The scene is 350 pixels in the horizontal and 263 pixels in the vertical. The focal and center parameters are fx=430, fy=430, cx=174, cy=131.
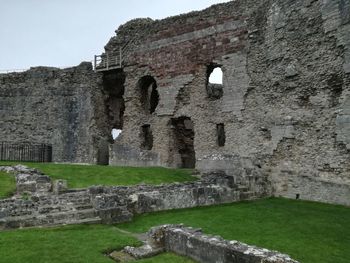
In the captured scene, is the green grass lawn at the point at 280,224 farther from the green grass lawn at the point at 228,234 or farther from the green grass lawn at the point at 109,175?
the green grass lawn at the point at 109,175

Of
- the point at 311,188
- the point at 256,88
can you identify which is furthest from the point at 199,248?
the point at 256,88

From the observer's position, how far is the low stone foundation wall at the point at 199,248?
6.51 metres

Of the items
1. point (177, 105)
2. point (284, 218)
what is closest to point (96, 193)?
Result: point (284, 218)

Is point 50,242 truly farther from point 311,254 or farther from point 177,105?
point 177,105

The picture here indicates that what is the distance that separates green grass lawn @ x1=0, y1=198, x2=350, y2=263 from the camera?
794cm

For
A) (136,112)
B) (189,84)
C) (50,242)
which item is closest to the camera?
(50,242)

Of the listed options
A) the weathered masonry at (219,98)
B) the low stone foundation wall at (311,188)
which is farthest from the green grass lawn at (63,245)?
the low stone foundation wall at (311,188)

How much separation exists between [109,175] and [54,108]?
11.9 metres

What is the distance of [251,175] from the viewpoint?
655 inches

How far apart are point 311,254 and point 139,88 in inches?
724

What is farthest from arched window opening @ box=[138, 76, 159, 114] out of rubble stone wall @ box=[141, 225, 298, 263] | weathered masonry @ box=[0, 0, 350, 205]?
rubble stone wall @ box=[141, 225, 298, 263]

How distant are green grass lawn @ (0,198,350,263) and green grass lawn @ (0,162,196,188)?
395cm

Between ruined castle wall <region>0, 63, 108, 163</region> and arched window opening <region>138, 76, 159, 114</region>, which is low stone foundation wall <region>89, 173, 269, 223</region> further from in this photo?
ruined castle wall <region>0, 63, 108, 163</region>

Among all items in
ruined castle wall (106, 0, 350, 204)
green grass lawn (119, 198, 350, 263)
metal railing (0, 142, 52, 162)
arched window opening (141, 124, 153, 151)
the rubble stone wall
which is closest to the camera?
the rubble stone wall
